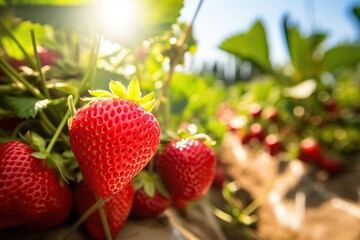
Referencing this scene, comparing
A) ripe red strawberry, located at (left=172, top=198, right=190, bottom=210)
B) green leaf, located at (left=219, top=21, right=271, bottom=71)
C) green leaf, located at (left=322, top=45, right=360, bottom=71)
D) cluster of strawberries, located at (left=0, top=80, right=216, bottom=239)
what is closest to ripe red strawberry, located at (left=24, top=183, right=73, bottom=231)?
cluster of strawberries, located at (left=0, top=80, right=216, bottom=239)

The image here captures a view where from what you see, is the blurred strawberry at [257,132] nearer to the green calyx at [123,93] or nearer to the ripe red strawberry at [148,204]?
the ripe red strawberry at [148,204]

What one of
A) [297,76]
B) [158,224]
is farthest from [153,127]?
[297,76]

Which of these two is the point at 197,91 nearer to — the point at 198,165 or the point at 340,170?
the point at 198,165

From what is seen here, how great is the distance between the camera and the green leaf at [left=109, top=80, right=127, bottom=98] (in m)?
0.41

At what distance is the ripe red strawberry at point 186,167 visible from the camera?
1.74ft

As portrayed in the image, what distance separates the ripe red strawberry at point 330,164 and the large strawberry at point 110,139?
113 cm

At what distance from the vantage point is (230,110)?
202 cm

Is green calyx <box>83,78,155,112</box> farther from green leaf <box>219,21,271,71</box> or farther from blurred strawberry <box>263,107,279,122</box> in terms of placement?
blurred strawberry <box>263,107,279,122</box>

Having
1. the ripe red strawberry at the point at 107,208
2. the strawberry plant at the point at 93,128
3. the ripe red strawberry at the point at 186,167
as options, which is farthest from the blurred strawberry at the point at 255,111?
the ripe red strawberry at the point at 107,208

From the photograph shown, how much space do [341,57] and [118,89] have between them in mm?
1526

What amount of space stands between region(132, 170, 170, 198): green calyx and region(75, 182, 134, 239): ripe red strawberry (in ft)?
0.13

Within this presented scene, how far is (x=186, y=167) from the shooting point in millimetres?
530

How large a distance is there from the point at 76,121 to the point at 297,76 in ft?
4.81

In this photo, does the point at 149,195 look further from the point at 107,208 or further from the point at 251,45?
the point at 251,45
